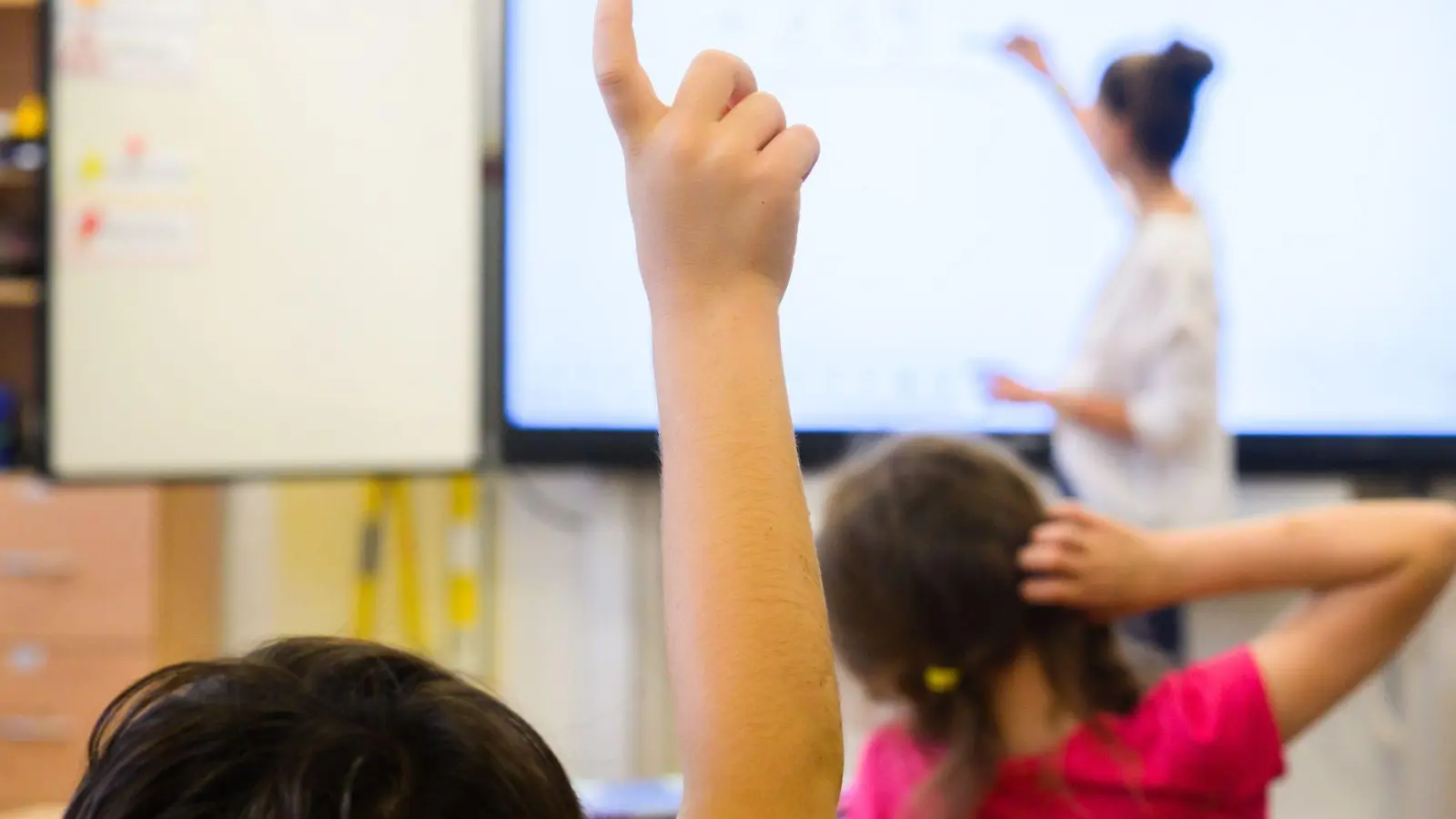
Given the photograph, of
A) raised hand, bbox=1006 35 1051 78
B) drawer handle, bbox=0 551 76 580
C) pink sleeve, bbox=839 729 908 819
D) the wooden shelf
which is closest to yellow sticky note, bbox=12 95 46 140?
the wooden shelf

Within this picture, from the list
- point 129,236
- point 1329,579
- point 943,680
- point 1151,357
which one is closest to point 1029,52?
point 1151,357

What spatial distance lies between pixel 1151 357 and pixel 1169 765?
84 cm

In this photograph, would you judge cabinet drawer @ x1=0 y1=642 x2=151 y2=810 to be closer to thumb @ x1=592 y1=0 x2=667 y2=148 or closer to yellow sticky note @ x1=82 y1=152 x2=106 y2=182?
yellow sticky note @ x1=82 y1=152 x2=106 y2=182

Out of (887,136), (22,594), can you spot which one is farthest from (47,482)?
(887,136)

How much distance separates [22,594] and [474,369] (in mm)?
784

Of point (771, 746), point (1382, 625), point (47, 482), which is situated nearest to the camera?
point (771, 746)

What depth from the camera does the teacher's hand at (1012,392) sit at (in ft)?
5.74

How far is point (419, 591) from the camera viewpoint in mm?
2334

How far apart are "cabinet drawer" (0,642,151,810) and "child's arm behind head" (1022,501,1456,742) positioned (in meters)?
1.59

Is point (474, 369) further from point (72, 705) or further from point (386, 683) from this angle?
point (386, 683)

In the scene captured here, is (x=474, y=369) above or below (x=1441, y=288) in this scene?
below

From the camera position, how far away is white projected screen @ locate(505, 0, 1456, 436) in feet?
6.45

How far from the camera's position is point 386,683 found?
419 mm

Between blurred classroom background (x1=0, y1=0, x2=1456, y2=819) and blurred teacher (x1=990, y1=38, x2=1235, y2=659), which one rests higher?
blurred teacher (x1=990, y1=38, x2=1235, y2=659)
